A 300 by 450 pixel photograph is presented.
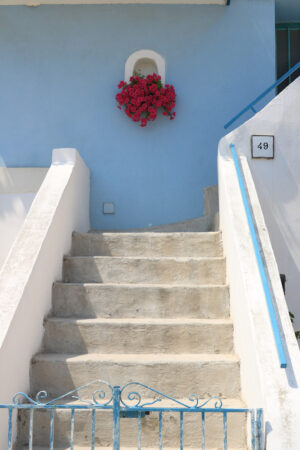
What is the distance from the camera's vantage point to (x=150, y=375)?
4051mm

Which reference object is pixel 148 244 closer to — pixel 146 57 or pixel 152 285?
pixel 152 285

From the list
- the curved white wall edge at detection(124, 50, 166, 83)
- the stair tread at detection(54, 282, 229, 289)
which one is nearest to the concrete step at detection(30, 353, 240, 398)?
the stair tread at detection(54, 282, 229, 289)

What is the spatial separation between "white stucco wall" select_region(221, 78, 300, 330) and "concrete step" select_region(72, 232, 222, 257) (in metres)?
0.84

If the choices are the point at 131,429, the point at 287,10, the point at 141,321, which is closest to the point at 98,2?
the point at 287,10

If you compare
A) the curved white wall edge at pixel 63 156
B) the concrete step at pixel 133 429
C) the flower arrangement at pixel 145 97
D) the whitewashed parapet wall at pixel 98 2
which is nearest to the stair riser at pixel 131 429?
the concrete step at pixel 133 429

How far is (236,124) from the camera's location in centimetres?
724

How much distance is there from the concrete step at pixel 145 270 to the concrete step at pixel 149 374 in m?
1.03

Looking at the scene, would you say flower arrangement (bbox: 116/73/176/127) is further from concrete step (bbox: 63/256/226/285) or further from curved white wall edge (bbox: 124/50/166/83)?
concrete step (bbox: 63/256/226/285)

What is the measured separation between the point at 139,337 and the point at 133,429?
2.49 feet

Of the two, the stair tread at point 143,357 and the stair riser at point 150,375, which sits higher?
the stair tread at point 143,357

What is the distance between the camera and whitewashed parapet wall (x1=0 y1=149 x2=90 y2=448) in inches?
144

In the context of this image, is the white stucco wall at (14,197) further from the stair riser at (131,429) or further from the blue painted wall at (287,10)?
the blue painted wall at (287,10)

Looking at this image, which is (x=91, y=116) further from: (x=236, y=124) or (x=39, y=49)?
(x=236, y=124)

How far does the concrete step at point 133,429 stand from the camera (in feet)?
12.3
